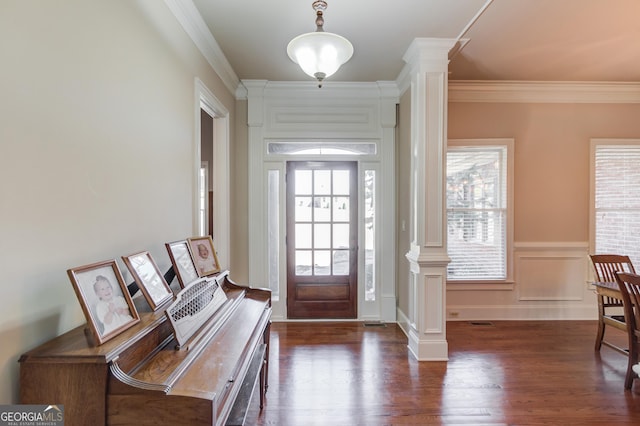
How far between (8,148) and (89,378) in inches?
30.3

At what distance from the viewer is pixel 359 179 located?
13.1 ft

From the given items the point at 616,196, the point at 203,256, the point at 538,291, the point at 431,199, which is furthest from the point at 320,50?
the point at 616,196

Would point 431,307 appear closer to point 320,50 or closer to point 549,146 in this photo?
point 320,50

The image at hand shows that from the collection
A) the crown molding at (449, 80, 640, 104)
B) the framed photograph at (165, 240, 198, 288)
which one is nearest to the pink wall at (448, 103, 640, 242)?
the crown molding at (449, 80, 640, 104)

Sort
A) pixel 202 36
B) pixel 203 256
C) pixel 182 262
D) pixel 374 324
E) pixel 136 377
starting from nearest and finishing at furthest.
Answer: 1. pixel 136 377
2. pixel 182 262
3. pixel 203 256
4. pixel 202 36
5. pixel 374 324

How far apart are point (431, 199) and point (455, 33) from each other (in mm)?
1429

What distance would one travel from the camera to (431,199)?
300 centimetres

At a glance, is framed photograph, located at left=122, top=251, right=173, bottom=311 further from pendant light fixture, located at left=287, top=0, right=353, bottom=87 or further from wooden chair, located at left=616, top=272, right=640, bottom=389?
wooden chair, located at left=616, top=272, right=640, bottom=389

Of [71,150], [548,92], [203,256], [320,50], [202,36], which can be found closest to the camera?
[71,150]

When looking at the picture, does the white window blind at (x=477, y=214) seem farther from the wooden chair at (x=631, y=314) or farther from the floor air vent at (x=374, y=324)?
the wooden chair at (x=631, y=314)

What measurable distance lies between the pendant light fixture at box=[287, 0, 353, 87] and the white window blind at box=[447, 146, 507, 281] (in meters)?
2.44

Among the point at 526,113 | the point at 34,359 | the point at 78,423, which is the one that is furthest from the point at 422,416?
the point at 526,113

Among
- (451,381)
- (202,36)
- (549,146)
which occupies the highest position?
(202,36)

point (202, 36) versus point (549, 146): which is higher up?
point (202, 36)
